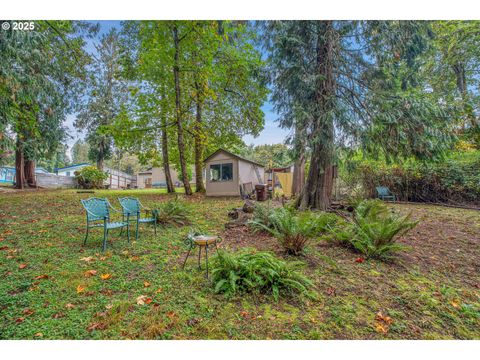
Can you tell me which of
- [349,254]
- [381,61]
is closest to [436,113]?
[381,61]

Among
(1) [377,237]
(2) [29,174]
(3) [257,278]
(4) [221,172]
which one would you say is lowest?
(3) [257,278]

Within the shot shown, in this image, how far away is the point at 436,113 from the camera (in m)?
4.42

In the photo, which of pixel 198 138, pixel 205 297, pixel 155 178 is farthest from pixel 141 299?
pixel 155 178

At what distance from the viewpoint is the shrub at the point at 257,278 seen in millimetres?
2098

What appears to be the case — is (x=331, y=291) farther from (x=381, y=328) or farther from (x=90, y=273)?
(x=90, y=273)

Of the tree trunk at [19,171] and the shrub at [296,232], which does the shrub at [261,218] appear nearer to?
the shrub at [296,232]

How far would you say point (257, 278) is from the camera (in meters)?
2.12

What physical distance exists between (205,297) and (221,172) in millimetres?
8977

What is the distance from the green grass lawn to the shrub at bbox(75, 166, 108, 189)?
1167 centimetres

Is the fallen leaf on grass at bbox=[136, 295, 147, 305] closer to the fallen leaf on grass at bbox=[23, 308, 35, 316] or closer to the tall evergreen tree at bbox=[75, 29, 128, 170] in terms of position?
the fallen leaf on grass at bbox=[23, 308, 35, 316]

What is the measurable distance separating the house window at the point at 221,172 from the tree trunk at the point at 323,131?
205 inches

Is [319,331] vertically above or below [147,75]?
below
